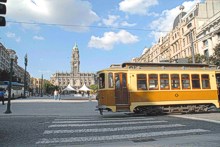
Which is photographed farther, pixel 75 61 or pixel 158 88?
pixel 75 61

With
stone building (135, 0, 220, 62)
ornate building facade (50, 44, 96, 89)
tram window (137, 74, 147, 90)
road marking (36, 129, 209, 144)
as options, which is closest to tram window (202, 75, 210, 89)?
tram window (137, 74, 147, 90)

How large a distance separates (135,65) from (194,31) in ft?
181

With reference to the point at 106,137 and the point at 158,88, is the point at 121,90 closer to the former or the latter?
the point at 158,88

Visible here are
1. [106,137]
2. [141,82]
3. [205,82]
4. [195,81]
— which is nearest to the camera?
[106,137]

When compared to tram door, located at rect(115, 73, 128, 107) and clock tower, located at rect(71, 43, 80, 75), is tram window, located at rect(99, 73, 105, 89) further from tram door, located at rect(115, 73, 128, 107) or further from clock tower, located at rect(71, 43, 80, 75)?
clock tower, located at rect(71, 43, 80, 75)

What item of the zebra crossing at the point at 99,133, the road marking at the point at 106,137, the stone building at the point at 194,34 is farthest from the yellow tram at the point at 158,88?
the stone building at the point at 194,34

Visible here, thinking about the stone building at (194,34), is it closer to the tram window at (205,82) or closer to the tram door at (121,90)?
the tram window at (205,82)

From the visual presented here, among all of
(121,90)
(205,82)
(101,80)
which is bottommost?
(121,90)

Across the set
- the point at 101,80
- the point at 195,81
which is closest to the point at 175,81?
the point at 195,81

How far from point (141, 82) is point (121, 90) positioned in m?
1.47

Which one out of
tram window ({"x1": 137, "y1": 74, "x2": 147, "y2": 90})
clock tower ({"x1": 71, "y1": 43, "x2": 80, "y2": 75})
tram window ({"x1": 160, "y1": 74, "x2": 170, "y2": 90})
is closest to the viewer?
tram window ({"x1": 137, "y1": 74, "x2": 147, "y2": 90})

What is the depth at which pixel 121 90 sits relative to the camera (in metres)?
16.5

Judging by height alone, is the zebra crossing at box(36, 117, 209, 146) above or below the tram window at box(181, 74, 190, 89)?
below

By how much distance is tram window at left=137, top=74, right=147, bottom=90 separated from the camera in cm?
1697
